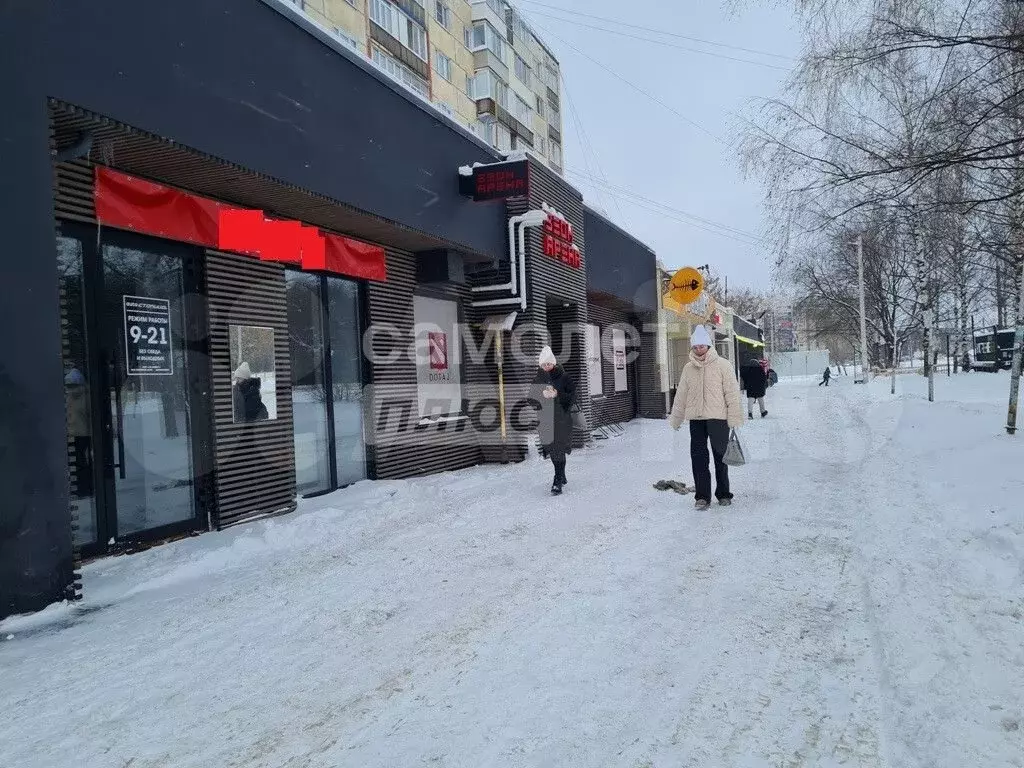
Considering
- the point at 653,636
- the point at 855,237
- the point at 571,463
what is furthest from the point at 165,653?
the point at 855,237

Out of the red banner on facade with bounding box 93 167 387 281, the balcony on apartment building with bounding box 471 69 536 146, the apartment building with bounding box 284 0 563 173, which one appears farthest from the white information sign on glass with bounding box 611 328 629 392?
the balcony on apartment building with bounding box 471 69 536 146

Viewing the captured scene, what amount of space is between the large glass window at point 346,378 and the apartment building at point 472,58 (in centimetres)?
1478

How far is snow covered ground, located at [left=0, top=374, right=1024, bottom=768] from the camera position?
2.62m

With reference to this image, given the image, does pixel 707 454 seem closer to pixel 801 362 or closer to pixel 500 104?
pixel 500 104

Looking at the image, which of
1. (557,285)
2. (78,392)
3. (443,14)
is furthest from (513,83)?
(78,392)

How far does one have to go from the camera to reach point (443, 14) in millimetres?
29516

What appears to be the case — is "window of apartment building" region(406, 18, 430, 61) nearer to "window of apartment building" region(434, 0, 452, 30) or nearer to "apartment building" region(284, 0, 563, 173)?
"apartment building" region(284, 0, 563, 173)

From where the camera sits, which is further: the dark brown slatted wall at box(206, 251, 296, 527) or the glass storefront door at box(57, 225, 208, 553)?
the dark brown slatted wall at box(206, 251, 296, 527)

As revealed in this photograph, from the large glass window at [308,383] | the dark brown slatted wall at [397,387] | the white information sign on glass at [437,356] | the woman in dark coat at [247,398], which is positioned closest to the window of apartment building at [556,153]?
the white information sign on glass at [437,356]

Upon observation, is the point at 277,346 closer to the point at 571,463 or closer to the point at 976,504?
the point at 571,463

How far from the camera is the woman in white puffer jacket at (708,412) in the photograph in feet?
21.9

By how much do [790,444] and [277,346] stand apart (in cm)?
849

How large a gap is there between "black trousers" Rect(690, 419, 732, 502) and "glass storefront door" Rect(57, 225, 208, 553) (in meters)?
4.92

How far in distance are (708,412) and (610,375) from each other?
32.7 ft
